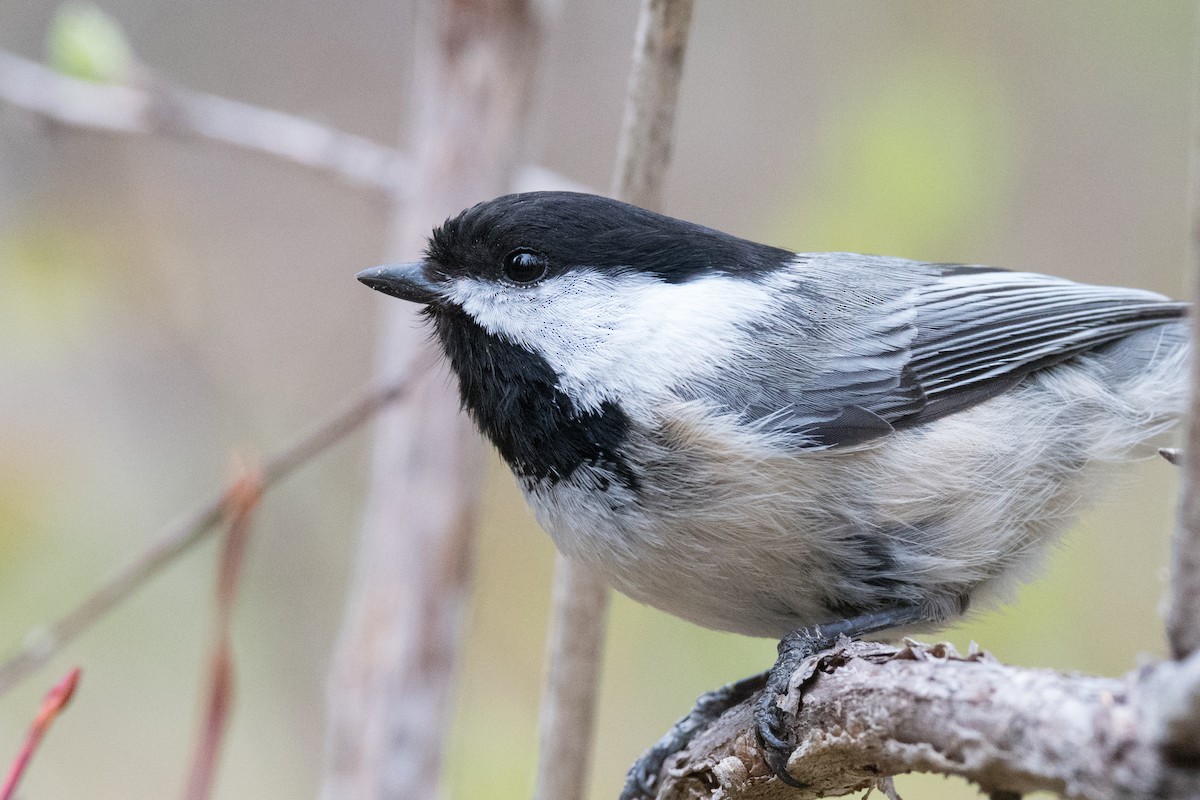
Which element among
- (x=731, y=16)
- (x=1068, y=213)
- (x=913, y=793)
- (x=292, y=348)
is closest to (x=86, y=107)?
(x=292, y=348)

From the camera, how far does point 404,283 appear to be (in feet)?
5.48

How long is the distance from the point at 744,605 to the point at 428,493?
3.12 feet

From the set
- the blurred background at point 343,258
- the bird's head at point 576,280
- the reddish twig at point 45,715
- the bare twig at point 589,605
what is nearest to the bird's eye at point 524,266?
the bird's head at point 576,280

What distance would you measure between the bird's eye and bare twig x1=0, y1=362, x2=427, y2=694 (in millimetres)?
540

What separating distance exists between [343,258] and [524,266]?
2739mm

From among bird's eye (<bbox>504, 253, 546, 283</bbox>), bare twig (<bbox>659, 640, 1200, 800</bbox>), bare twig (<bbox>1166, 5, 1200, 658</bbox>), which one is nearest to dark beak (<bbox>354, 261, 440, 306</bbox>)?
bird's eye (<bbox>504, 253, 546, 283</bbox>)

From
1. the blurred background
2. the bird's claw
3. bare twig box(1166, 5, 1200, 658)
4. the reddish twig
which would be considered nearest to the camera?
bare twig box(1166, 5, 1200, 658)

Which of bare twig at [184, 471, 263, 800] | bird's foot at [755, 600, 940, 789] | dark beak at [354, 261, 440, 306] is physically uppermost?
dark beak at [354, 261, 440, 306]

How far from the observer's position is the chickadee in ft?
4.80

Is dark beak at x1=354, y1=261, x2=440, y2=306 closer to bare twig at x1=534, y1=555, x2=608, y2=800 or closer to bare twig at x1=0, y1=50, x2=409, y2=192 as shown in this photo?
bare twig at x1=534, y1=555, x2=608, y2=800

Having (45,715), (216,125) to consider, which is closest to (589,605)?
(45,715)

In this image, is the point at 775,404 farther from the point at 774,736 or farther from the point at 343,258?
the point at 343,258

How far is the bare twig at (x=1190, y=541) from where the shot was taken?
0.71 metres

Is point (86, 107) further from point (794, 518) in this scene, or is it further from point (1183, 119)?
point (1183, 119)
